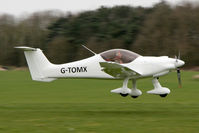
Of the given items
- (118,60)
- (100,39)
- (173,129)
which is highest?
(100,39)

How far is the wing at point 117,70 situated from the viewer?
50.1ft

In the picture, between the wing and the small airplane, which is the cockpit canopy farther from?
the wing

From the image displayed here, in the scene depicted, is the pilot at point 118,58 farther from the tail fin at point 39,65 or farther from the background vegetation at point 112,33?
the background vegetation at point 112,33

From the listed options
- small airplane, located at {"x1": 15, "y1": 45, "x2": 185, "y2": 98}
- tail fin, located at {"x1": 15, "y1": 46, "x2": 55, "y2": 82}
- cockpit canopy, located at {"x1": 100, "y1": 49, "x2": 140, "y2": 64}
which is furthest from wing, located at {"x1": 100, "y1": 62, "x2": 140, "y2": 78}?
tail fin, located at {"x1": 15, "y1": 46, "x2": 55, "y2": 82}

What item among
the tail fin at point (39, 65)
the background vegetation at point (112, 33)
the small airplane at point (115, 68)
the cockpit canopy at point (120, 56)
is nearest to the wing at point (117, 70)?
the small airplane at point (115, 68)

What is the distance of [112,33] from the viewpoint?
57.1 meters

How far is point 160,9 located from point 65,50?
18.9m

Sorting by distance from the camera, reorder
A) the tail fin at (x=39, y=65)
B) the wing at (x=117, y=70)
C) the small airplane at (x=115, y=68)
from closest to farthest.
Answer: the wing at (x=117, y=70)
the small airplane at (x=115, y=68)
the tail fin at (x=39, y=65)

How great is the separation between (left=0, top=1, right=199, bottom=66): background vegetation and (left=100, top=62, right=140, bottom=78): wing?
97.3 ft

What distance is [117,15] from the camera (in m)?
66.1

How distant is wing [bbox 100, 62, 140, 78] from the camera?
1528cm

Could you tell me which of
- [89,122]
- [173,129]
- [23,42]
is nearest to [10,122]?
[89,122]

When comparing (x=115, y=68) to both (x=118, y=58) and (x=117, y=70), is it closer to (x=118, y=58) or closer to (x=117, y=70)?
(x=117, y=70)

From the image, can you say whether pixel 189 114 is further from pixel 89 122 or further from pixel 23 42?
pixel 23 42
